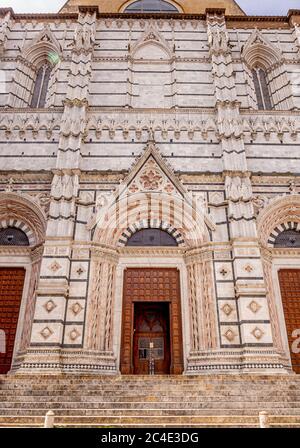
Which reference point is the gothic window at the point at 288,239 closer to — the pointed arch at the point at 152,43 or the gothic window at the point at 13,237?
the gothic window at the point at 13,237

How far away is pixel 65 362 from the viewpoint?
10500mm

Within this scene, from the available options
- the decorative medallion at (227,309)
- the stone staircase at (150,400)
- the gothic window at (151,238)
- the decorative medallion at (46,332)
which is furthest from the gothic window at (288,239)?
the decorative medallion at (46,332)

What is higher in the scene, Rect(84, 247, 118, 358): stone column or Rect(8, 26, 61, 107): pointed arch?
Rect(8, 26, 61, 107): pointed arch

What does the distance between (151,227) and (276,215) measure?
15.2 ft

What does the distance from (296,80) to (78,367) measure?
15.7 metres

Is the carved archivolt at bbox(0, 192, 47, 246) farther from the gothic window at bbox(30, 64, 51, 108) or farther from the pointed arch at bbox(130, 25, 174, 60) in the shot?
the pointed arch at bbox(130, 25, 174, 60)

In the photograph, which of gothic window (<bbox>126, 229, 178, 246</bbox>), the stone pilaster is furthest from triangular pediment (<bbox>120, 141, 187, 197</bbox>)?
the stone pilaster

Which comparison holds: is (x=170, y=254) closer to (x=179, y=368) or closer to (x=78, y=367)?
(x=179, y=368)

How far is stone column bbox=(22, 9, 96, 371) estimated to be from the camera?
34.6 feet

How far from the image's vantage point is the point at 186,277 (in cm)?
1248

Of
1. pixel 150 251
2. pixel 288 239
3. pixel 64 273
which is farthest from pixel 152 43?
pixel 64 273

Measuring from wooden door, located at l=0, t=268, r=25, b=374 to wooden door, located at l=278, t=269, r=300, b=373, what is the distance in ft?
29.6

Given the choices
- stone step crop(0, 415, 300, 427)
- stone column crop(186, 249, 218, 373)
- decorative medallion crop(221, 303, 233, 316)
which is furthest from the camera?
decorative medallion crop(221, 303, 233, 316)
